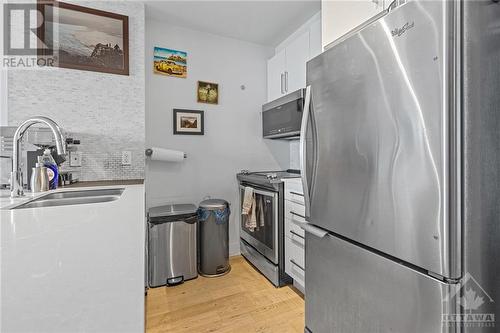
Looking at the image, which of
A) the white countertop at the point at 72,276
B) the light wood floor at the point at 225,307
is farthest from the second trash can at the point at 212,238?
the white countertop at the point at 72,276

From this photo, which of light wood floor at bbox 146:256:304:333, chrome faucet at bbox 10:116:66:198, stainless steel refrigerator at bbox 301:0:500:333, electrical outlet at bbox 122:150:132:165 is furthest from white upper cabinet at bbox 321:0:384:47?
light wood floor at bbox 146:256:304:333

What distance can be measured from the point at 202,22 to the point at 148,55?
64 centimetres

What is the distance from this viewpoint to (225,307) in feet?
5.99

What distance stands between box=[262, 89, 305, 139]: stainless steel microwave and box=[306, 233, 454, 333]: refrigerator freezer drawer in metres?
1.22

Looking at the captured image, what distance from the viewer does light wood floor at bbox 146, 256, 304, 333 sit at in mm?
1619

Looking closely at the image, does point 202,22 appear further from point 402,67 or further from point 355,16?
point 402,67

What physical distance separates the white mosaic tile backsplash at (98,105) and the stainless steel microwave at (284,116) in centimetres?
131

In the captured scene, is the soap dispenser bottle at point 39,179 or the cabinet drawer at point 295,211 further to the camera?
the cabinet drawer at point 295,211

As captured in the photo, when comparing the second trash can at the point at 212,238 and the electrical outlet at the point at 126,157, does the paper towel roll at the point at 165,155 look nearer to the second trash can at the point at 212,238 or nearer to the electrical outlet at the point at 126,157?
the electrical outlet at the point at 126,157

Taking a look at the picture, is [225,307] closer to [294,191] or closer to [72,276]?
[294,191]

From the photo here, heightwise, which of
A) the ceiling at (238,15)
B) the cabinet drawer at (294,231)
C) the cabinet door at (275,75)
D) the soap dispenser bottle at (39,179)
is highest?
the ceiling at (238,15)

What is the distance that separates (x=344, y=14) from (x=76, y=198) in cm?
193
